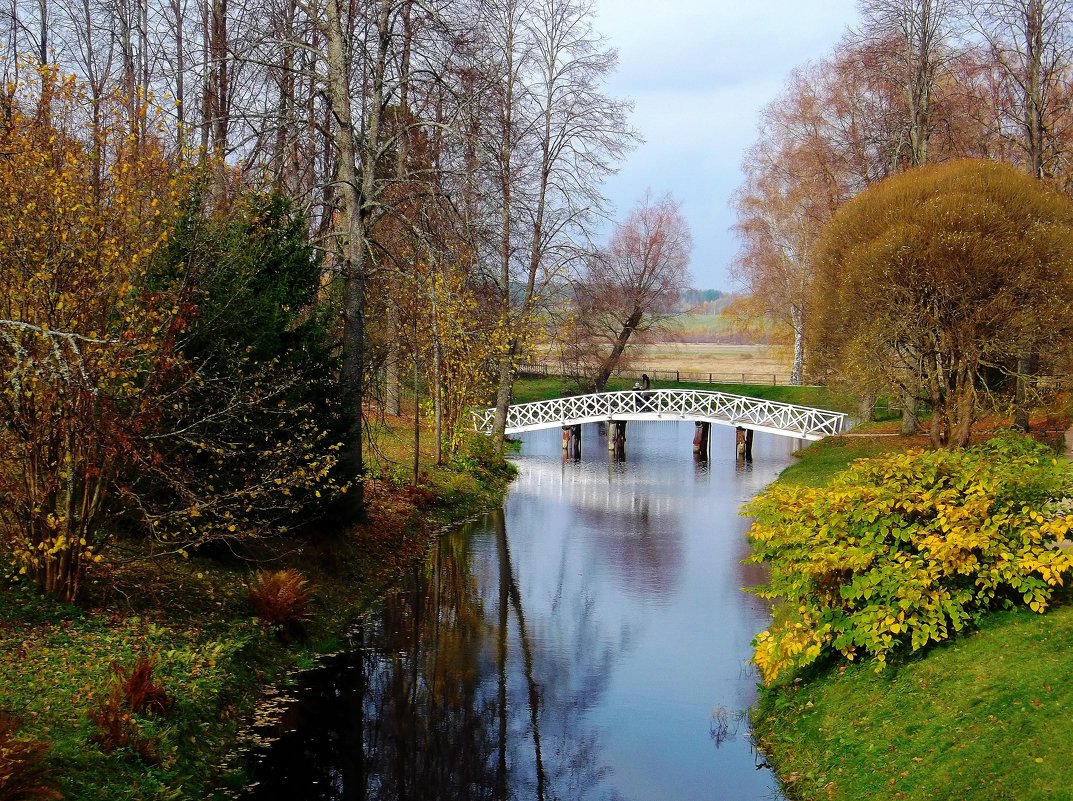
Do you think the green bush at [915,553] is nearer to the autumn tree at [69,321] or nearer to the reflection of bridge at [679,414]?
the autumn tree at [69,321]

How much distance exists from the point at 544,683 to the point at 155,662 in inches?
173

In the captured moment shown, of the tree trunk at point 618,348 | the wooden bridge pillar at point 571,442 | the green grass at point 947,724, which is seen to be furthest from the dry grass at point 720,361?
the green grass at point 947,724

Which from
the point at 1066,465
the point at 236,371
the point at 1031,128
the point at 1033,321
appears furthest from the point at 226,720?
the point at 1031,128

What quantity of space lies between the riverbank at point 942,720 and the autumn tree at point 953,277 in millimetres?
11091

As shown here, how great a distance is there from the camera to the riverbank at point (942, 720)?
7.11m

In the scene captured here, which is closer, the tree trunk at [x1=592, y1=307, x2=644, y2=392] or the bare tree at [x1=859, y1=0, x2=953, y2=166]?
the bare tree at [x1=859, y1=0, x2=953, y2=166]

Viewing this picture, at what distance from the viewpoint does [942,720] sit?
803 centimetres

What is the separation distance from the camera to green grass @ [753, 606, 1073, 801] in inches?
278

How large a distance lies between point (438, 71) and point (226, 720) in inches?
406

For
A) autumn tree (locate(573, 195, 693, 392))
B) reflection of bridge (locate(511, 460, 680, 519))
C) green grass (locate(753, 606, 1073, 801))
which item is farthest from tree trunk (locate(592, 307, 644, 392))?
green grass (locate(753, 606, 1073, 801))

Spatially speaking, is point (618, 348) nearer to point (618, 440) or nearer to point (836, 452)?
point (618, 440)

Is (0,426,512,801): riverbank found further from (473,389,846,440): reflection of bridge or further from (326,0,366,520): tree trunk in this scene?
(473,389,846,440): reflection of bridge

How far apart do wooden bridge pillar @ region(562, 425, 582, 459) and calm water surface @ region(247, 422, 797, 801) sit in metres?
15.1

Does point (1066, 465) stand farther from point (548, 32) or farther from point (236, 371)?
point (548, 32)
